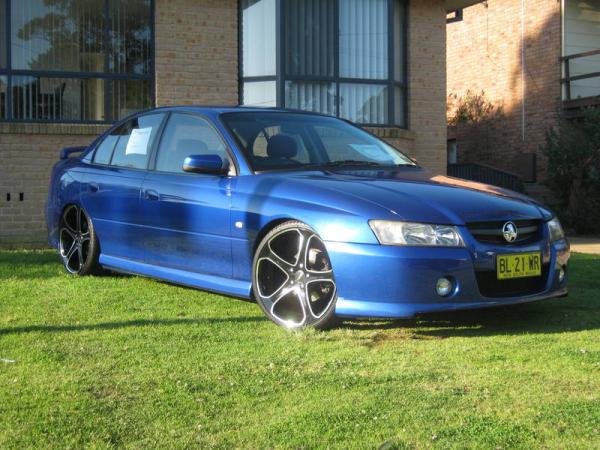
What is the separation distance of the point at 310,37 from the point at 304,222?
8532mm

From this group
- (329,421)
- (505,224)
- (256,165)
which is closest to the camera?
(329,421)

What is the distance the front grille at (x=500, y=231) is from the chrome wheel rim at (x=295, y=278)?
894 millimetres

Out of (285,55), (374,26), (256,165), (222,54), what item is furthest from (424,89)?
(256,165)

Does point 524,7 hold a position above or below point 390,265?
above

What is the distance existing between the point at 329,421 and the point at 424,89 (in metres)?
11.5

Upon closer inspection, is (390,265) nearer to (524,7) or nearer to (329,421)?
(329,421)

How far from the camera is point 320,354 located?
15.0 feet

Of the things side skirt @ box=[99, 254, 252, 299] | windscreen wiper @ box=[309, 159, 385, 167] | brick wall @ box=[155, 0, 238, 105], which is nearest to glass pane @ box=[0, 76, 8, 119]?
brick wall @ box=[155, 0, 238, 105]

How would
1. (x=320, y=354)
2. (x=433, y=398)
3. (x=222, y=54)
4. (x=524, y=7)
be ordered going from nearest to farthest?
(x=433, y=398) < (x=320, y=354) < (x=222, y=54) < (x=524, y=7)

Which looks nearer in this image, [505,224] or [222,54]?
[505,224]

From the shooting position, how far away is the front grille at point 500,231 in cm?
509

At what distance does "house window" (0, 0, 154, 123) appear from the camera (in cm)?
1195

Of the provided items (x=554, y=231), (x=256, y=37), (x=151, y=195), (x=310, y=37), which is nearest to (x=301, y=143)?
(x=151, y=195)

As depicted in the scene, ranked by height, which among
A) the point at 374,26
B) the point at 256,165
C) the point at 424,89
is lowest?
the point at 256,165
